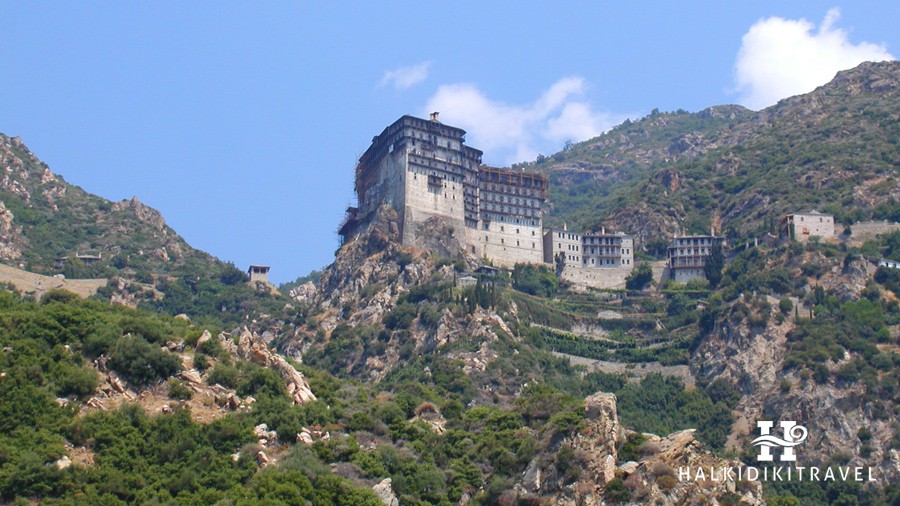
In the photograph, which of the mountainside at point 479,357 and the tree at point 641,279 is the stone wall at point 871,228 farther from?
the tree at point 641,279

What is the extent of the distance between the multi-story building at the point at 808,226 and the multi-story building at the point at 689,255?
6.24 m

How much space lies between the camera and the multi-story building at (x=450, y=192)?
360ft

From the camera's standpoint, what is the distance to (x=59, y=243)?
125 metres

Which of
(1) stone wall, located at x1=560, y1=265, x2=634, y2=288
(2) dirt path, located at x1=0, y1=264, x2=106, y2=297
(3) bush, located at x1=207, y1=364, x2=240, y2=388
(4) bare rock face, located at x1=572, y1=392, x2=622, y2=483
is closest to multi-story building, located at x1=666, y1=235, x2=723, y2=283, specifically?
(1) stone wall, located at x1=560, y1=265, x2=634, y2=288

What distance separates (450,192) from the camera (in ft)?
366

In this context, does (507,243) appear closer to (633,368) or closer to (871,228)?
(633,368)

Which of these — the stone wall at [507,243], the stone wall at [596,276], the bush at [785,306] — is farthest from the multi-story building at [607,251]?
the bush at [785,306]

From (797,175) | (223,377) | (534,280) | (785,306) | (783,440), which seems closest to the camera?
(223,377)

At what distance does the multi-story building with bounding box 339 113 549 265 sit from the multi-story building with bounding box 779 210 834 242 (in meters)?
20.9

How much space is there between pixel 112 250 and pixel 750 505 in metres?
86.6

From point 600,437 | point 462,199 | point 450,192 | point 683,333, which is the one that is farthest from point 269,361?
point 462,199

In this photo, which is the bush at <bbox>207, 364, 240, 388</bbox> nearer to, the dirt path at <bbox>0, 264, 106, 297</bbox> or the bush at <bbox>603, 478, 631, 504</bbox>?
the bush at <bbox>603, 478, 631, 504</bbox>

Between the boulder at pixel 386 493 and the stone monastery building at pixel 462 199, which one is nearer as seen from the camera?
the boulder at pixel 386 493

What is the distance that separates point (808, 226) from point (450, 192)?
30.1m
